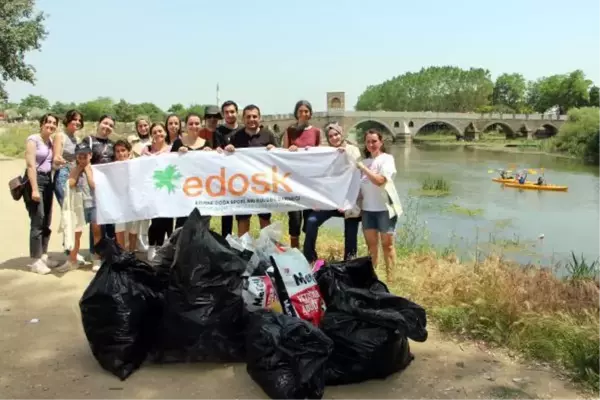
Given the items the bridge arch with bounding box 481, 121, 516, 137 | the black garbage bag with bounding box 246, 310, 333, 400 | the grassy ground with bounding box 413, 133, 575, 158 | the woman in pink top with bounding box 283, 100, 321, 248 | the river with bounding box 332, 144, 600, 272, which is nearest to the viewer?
the black garbage bag with bounding box 246, 310, 333, 400

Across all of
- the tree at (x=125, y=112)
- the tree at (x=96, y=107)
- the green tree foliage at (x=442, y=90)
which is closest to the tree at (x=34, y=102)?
the tree at (x=96, y=107)

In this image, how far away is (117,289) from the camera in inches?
125

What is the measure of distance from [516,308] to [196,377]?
227 cm

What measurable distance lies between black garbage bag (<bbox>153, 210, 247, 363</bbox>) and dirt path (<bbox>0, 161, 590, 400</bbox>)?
0.12 metres

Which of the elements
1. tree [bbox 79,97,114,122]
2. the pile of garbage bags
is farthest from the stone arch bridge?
the pile of garbage bags

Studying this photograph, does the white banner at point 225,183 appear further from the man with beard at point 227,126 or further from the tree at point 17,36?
the tree at point 17,36

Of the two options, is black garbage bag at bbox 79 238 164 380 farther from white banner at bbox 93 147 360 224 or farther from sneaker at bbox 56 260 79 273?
sneaker at bbox 56 260 79 273

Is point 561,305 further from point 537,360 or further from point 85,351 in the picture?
point 85,351

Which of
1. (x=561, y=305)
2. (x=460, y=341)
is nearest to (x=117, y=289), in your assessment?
(x=460, y=341)

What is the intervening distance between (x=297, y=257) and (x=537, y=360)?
164cm

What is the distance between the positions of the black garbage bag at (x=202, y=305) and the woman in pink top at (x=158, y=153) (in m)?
2.05

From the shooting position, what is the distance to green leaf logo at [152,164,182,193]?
16.3 ft

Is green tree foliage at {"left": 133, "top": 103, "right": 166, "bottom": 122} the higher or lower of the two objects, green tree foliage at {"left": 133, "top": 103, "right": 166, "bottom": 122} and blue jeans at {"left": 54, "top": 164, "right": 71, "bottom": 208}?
the higher

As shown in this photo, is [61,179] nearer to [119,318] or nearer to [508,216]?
[119,318]
